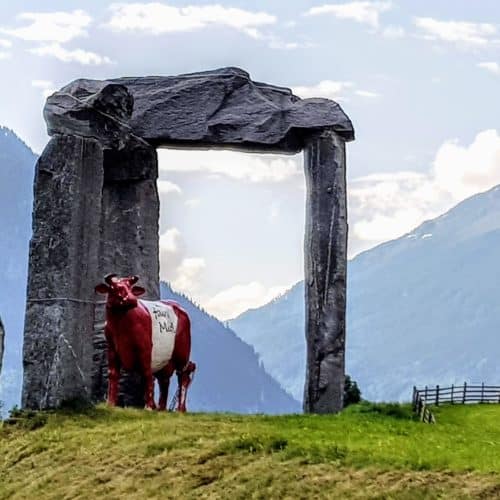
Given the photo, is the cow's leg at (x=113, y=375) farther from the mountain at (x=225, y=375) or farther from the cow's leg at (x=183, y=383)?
the mountain at (x=225, y=375)

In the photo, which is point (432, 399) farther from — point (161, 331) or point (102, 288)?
point (102, 288)

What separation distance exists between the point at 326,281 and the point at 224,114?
11.2 ft

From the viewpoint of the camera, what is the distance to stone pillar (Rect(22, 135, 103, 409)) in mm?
20891

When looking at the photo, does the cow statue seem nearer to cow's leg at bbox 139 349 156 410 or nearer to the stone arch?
cow's leg at bbox 139 349 156 410

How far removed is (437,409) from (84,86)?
11.7 m

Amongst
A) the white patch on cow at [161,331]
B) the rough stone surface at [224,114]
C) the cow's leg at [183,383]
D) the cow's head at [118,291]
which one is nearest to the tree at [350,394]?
the rough stone surface at [224,114]

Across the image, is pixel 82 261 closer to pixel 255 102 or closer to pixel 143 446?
pixel 143 446

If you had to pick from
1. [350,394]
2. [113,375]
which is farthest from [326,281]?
[350,394]

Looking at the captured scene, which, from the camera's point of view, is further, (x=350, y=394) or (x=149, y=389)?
(x=350, y=394)

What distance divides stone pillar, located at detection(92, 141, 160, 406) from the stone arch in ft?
0.07

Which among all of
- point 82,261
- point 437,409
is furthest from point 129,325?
point 437,409

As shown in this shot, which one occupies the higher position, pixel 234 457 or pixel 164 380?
pixel 164 380

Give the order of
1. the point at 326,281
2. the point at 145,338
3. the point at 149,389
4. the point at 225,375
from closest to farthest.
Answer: the point at 145,338 → the point at 149,389 → the point at 326,281 → the point at 225,375

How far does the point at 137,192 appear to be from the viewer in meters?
26.2
